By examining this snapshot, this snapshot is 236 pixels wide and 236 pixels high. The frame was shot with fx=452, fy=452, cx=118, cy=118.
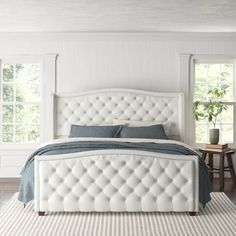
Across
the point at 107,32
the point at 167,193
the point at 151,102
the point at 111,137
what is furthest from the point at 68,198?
the point at 107,32

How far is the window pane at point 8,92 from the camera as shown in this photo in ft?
24.8

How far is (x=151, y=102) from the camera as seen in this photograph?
23.8ft

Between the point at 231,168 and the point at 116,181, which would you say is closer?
the point at 116,181

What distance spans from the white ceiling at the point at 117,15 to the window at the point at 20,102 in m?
0.73

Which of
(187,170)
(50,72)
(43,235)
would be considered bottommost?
(43,235)

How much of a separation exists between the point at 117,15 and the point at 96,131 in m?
1.75

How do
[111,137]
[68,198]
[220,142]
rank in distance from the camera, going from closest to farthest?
Answer: [68,198], [111,137], [220,142]

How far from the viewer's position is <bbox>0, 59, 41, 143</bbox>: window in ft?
24.8

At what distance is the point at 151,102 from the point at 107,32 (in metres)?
1.33

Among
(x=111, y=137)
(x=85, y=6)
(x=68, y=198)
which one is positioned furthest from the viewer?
(x=111, y=137)

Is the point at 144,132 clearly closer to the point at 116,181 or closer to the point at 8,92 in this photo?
the point at 116,181

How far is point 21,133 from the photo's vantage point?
7.59 metres

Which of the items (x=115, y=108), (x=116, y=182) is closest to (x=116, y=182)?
(x=116, y=182)

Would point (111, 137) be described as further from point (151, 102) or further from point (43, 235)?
point (43, 235)
